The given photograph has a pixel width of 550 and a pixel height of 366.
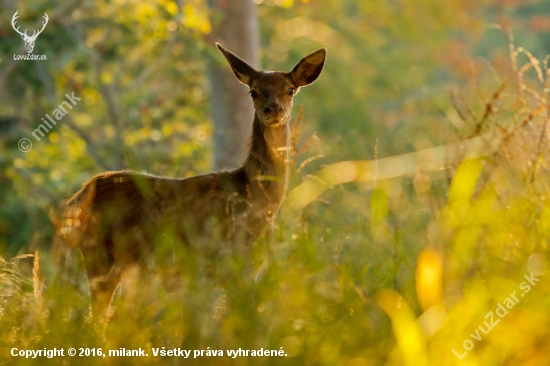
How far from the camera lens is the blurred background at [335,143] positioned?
3.57 m

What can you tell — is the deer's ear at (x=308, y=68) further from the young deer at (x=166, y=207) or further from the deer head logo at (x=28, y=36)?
the deer head logo at (x=28, y=36)

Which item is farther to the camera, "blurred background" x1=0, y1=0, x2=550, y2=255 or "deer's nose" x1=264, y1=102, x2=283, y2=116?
"blurred background" x1=0, y1=0, x2=550, y2=255

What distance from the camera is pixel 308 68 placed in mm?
6383

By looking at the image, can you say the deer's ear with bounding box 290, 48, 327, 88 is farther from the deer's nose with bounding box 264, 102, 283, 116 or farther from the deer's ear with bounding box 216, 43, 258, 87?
the deer's nose with bounding box 264, 102, 283, 116

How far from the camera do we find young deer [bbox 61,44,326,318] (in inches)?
203

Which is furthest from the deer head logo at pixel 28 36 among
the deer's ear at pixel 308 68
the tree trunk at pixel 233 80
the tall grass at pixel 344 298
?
the tall grass at pixel 344 298

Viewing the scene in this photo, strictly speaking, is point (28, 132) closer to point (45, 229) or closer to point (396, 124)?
point (45, 229)

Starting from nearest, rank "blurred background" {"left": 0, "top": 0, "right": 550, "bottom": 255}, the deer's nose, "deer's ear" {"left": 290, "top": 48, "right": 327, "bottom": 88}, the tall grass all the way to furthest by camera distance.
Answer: the tall grass
the deer's nose
"deer's ear" {"left": 290, "top": 48, "right": 327, "bottom": 88}
"blurred background" {"left": 0, "top": 0, "right": 550, "bottom": 255}

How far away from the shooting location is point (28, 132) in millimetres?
12828

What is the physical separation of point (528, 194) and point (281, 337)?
210 cm

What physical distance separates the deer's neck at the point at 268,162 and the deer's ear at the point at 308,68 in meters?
0.48

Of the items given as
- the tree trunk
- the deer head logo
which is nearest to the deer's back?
the tree trunk

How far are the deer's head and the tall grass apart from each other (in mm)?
1382

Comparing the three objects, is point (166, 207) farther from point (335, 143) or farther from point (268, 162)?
point (335, 143)
